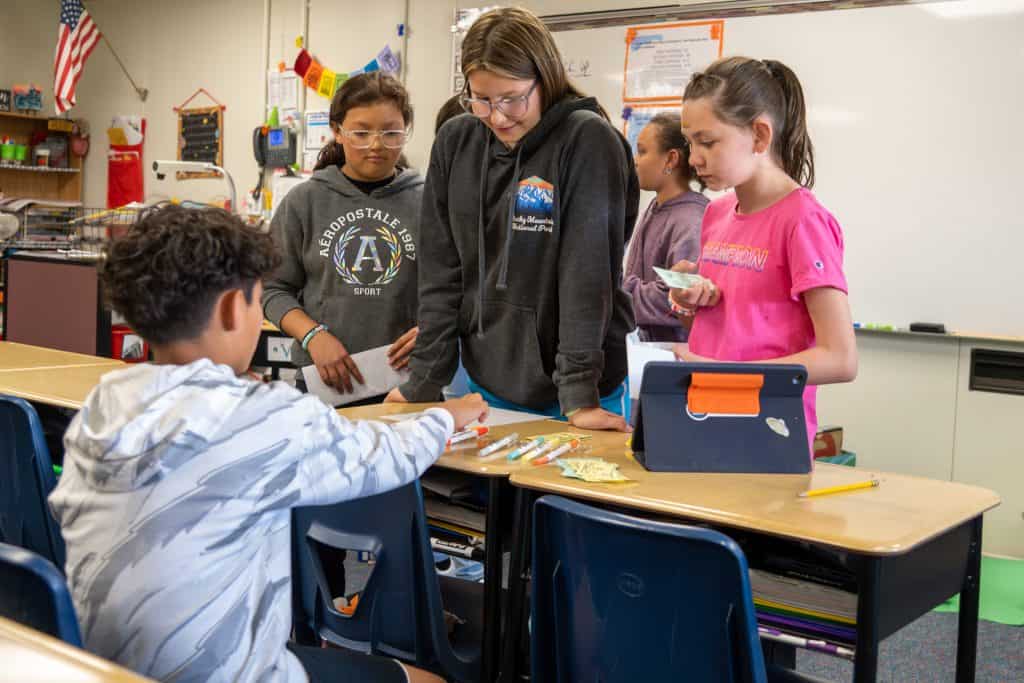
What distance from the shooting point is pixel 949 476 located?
3771 millimetres

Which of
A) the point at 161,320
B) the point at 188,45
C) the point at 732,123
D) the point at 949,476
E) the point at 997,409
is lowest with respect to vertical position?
the point at 949,476

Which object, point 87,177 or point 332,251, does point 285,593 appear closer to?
point 332,251

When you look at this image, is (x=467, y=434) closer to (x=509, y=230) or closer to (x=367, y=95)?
(x=509, y=230)

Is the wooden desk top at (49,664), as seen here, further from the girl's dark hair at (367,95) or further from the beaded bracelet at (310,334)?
the girl's dark hair at (367,95)

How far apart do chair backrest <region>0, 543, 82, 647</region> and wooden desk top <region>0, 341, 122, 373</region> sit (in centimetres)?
188

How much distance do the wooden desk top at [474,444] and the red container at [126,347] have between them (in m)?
1.85

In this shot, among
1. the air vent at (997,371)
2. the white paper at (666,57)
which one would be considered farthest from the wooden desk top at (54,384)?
the air vent at (997,371)

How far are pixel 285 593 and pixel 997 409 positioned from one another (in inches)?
124

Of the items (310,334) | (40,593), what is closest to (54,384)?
(310,334)

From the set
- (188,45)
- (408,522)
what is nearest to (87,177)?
(188,45)

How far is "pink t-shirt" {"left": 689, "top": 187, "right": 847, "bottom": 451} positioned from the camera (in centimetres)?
182

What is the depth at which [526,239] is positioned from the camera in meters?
2.07

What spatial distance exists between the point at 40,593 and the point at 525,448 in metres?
0.92

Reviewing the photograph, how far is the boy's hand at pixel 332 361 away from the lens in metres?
2.32
